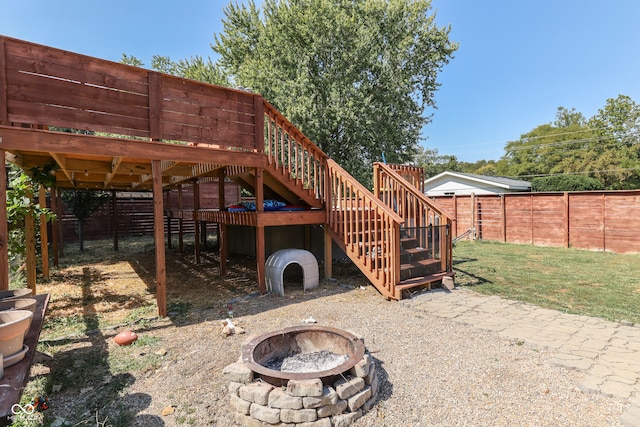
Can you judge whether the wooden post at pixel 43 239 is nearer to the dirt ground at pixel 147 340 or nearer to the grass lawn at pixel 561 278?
the dirt ground at pixel 147 340

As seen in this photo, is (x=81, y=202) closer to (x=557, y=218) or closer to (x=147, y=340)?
(x=147, y=340)

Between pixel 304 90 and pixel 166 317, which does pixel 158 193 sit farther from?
pixel 304 90

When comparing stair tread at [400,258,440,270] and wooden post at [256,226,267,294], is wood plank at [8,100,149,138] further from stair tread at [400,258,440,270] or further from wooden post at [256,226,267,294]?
stair tread at [400,258,440,270]

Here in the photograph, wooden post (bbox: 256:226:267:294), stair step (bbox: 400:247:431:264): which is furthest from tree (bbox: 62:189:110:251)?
stair step (bbox: 400:247:431:264)

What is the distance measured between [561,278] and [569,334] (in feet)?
11.3

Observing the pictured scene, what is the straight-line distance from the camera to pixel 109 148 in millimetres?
4277

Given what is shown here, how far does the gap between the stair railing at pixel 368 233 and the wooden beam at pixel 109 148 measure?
5.38ft

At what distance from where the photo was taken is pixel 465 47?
1357 cm

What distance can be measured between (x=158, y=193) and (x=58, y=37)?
50.4ft

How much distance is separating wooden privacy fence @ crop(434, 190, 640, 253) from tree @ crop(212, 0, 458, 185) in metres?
3.74

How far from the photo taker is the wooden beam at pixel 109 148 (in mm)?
3719

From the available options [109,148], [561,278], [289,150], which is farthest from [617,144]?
[109,148]

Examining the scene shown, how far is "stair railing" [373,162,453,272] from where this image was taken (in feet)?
19.8

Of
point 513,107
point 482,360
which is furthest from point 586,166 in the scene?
point 482,360
